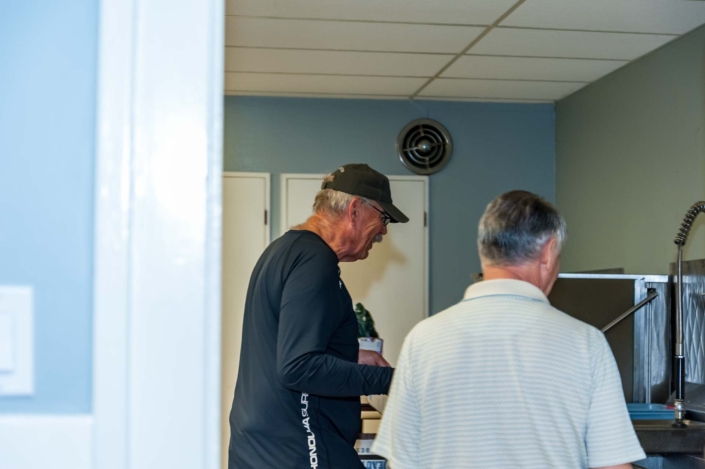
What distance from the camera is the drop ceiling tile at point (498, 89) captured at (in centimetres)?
430

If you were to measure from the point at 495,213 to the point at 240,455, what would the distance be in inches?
35.2

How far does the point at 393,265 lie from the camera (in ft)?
15.3

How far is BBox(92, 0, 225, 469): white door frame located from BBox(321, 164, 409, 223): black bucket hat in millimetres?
1354

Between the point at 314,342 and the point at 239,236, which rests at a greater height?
the point at 239,236

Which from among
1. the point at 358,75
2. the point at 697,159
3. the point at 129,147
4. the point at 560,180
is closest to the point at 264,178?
the point at 358,75

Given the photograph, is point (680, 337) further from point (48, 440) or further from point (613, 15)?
point (48, 440)

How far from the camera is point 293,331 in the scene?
1.85 meters

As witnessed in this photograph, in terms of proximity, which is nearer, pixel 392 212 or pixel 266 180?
pixel 392 212

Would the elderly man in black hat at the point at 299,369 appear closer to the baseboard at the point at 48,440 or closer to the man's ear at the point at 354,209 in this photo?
the man's ear at the point at 354,209

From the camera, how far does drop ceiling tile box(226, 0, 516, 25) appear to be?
2943 millimetres

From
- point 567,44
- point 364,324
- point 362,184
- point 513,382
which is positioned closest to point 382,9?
point 567,44

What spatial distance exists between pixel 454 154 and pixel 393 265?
746 millimetres

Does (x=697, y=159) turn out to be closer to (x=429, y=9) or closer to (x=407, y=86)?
(x=429, y=9)

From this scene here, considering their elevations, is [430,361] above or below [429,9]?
below
